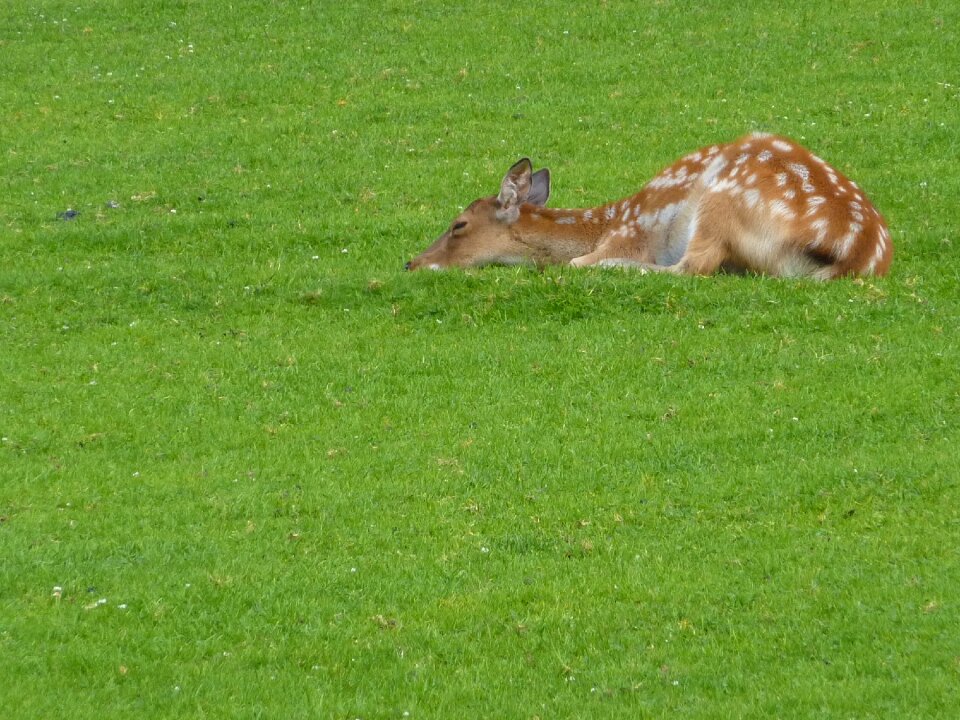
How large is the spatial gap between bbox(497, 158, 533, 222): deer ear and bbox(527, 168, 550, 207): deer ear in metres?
0.44

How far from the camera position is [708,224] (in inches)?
519

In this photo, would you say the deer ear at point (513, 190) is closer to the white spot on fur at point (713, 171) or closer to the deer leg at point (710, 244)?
the white spot on fur at point (713, 171)

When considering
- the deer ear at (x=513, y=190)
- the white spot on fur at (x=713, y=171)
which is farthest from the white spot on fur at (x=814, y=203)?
the deer ear at (x=513, y=190)

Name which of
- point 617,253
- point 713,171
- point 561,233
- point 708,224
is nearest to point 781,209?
point 708,224

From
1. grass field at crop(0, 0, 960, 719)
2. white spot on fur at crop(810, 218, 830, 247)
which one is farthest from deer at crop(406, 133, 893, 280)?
grass field at crop(0, 0, 960, 719)

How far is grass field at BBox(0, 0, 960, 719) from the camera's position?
7418mm

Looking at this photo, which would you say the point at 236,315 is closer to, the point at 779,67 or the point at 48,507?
the point at 48,507

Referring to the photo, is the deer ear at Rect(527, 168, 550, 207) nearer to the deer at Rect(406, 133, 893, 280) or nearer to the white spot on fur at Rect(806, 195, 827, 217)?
the deer at Rect(406, 133, 893, 280)

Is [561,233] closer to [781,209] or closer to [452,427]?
[781,209]

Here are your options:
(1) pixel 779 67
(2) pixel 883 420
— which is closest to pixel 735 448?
(2) pixel 883 420

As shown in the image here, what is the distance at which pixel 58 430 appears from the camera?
1080 cm

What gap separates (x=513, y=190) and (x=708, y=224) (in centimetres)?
231

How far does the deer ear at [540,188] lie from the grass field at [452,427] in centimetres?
112

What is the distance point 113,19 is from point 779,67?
10.4m
